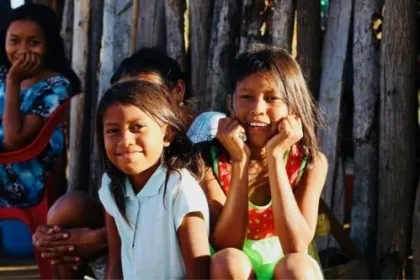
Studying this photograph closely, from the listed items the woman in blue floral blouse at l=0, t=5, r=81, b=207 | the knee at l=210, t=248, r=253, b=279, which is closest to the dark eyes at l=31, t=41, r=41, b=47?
the woman in blue floral blouse at l=0, t=5, r=81, b=207

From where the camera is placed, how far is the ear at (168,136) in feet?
10.4

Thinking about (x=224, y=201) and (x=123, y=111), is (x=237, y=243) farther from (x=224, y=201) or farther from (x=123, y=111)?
(x=123, y=111)

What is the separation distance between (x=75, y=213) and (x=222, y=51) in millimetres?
1389

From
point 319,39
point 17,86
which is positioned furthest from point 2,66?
point 319,39

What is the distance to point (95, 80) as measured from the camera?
18.0 feet

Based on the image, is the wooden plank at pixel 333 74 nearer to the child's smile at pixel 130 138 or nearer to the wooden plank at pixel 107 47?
the wooden plank at pixel 107 47

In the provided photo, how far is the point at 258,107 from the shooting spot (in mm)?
3105

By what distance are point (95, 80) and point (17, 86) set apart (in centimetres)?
116

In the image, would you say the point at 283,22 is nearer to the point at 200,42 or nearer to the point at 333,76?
the point at 333,76

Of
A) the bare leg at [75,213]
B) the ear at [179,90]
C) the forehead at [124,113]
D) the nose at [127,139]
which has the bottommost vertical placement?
the bare leg at [75,213]

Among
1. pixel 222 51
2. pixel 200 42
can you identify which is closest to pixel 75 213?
pixel 222 51

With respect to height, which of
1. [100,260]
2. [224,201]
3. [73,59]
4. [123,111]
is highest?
[73,59]

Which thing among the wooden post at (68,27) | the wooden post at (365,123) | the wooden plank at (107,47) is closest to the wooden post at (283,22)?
the wooden post at (365,123)

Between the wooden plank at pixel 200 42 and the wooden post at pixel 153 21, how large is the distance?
0.26 m
